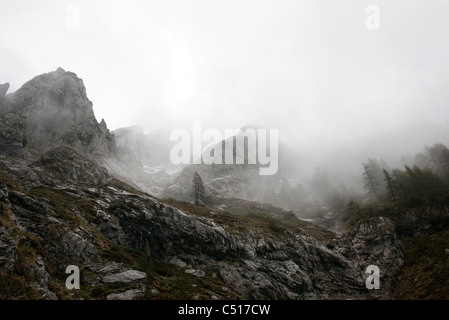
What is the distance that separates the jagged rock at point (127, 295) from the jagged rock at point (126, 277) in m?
2.21

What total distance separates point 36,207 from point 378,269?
54711mm

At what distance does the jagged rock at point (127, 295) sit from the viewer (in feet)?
66.2

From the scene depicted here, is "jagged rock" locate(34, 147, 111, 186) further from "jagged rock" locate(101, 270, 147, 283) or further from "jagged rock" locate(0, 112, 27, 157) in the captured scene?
"jagged rock" locate(101, 270, 147, 283)

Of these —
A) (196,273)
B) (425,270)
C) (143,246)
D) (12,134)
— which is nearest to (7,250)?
(143,246)

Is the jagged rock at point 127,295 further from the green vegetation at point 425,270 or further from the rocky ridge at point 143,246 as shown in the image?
the green vegetation at point 425,270

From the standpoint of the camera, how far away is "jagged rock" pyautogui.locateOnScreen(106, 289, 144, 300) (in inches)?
794

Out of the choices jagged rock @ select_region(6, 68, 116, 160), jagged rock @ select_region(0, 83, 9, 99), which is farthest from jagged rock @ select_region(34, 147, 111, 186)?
jagged rock @ select_region(0, 83, 9, 99)

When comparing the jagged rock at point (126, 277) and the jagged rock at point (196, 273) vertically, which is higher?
the jagged rock at point (126, 277)

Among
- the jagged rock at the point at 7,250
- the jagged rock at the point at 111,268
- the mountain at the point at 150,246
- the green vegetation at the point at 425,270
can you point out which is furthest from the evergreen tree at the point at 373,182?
the jagged rock at the point at 7,250

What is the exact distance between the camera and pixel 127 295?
68.7ft

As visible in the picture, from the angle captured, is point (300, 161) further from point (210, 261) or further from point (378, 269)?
point (210, 261)

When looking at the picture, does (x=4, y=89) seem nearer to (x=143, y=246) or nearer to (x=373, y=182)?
(x=143, y=246)

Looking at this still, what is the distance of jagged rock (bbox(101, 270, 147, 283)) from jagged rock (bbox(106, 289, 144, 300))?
2211 mm

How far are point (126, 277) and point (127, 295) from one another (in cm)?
365
